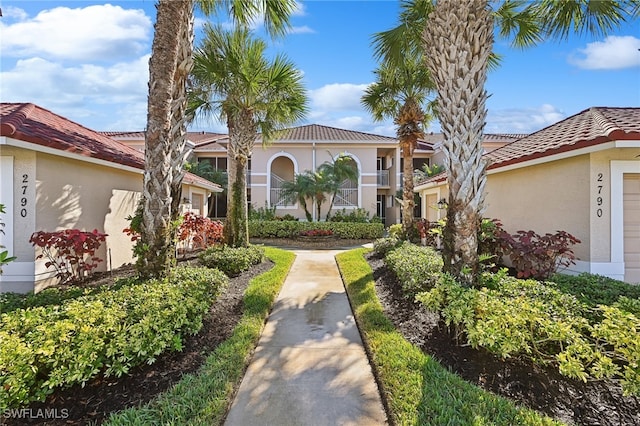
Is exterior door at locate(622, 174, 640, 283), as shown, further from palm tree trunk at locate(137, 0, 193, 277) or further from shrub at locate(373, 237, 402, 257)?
palm tree trunk at locate(137, 0, 193, 277)

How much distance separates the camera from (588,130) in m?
7.79

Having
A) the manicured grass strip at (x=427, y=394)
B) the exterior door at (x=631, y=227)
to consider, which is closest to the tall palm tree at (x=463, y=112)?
the manicured grass strip at (x=427, y=394)

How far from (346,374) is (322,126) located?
85.7 feet

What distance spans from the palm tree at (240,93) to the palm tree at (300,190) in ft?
25.9

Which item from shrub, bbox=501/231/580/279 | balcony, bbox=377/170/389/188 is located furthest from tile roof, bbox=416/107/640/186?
balcony, bbox=377/170/389/188

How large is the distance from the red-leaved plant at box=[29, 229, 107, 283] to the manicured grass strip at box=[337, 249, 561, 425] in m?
6.10

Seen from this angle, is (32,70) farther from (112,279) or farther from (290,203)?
(290,203)

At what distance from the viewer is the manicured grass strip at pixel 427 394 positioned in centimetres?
318

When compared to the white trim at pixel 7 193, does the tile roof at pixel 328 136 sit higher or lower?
higher

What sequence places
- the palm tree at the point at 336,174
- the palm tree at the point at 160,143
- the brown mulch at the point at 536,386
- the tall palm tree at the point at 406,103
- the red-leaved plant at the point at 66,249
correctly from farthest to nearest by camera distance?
the palm tree at the point at 336,174, the tall palm tree at the point at 406,103, the red-leaved plant at the point at 66,249, the palm tree at the point at 160,143, the brown mulch at the point at 536,386

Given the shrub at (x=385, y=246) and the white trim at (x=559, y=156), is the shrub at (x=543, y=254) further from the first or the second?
the shrub at (x=385, y=246)

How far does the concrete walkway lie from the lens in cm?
342

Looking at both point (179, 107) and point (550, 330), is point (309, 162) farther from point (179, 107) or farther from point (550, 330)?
point (550, 330)

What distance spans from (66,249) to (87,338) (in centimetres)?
456
